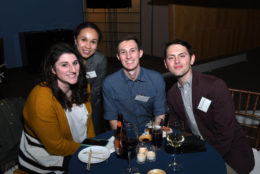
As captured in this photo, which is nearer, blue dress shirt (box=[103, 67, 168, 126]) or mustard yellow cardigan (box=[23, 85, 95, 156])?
mustard yellow cardigan (box=[23, 85, 95, 156])

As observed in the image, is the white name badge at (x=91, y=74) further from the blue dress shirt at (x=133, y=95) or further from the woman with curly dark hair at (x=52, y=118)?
the woman with curly dark hair at (x=52, y=118)

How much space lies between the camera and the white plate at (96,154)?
4.86 feet

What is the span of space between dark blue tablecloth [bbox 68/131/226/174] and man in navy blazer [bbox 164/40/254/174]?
451mm

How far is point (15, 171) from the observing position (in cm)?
185

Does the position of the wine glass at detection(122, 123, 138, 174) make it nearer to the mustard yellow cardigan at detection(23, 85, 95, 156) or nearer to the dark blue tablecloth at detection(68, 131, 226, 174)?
the dark blue tablecloth at detection(68, 131, 226, 174)

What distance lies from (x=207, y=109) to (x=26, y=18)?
5.99 meters

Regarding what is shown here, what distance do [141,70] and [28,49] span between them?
15.2ft

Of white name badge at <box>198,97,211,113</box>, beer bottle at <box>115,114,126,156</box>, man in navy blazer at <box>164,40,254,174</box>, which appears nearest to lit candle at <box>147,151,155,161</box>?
beer bottle at <box>115,114,126,156</box>

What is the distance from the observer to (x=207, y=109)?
6.50 ft

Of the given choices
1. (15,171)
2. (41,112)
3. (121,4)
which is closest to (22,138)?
(15,171)

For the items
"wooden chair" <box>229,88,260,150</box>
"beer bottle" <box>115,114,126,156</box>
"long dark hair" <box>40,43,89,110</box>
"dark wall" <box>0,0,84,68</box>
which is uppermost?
"dark wall" <box>0,0,84,68</box>

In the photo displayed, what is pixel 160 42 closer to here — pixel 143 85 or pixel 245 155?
pixel 143 85

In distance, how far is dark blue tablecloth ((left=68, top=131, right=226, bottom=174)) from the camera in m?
1.38

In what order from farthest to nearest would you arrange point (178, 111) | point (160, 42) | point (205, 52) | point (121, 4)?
point (160, 42), point (205, 52), point (121, 4), point (178, 111)
